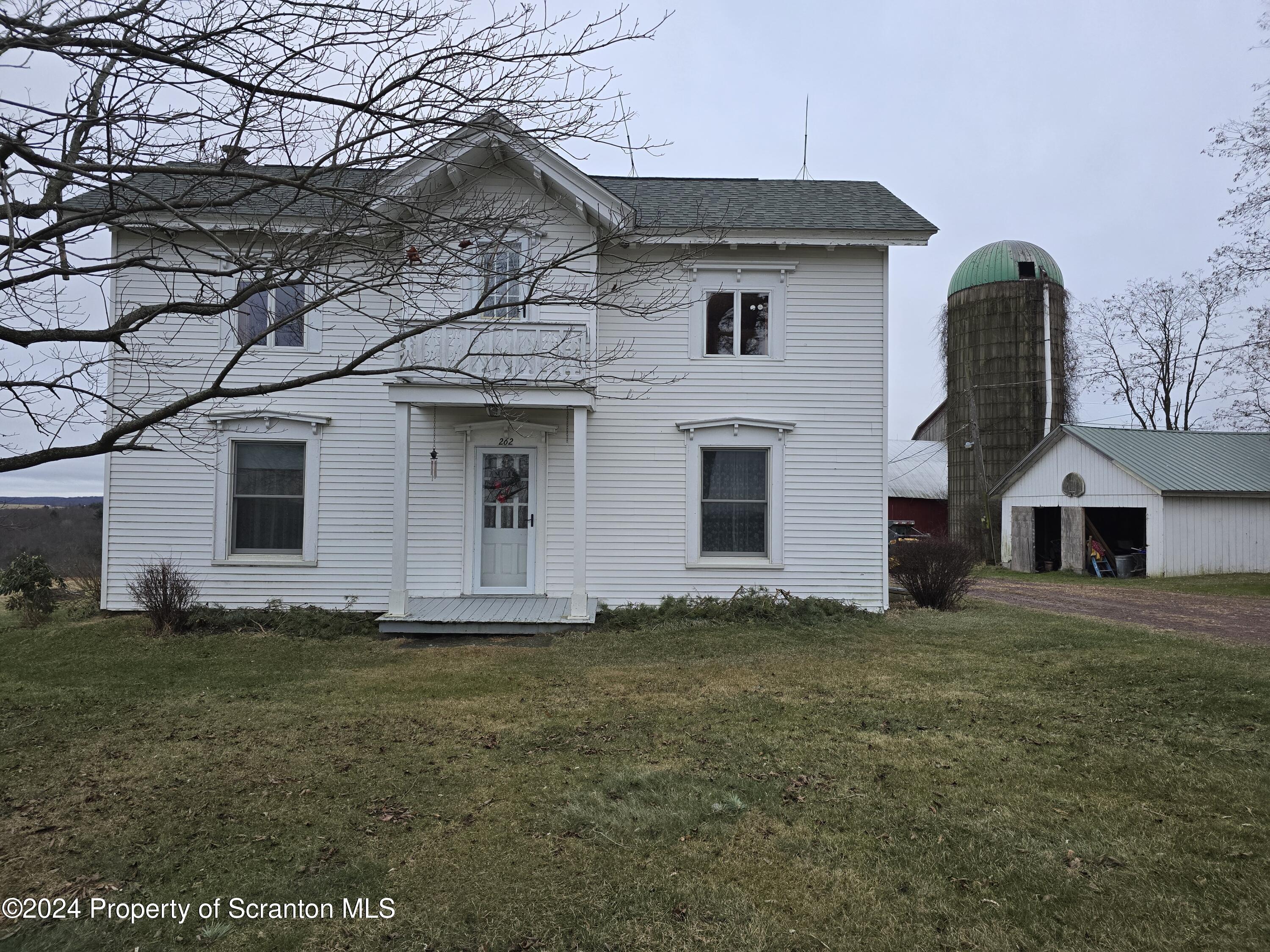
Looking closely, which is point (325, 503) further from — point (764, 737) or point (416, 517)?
point (764, 737)

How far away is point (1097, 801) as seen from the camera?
4.55 meters

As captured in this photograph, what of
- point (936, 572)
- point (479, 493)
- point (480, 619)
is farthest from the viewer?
point (936, 572)

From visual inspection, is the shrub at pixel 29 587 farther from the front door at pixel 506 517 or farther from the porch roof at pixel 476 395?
the front door at pixel 506 517

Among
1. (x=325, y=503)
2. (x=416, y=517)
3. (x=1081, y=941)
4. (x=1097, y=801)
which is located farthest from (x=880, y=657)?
(x=325, y=503)

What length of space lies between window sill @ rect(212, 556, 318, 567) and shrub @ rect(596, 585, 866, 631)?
174 inches

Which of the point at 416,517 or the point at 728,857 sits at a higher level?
the point at 416,517

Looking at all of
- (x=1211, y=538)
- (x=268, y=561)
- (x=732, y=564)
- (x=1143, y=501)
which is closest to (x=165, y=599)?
(x=268, y=561)

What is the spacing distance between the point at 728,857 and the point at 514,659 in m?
5.45

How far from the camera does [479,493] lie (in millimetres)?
11758

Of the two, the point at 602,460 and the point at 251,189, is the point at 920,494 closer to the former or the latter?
the point at 602,460

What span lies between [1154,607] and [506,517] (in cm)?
1190

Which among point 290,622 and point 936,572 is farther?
point 936,572

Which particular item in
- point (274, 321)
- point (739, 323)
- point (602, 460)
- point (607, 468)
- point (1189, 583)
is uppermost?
point (739, 323)

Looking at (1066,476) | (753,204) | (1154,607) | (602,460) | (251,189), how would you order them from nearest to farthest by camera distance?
(251,189) < (602,460) < (753,204) < (1154,607) < (1066,476)
